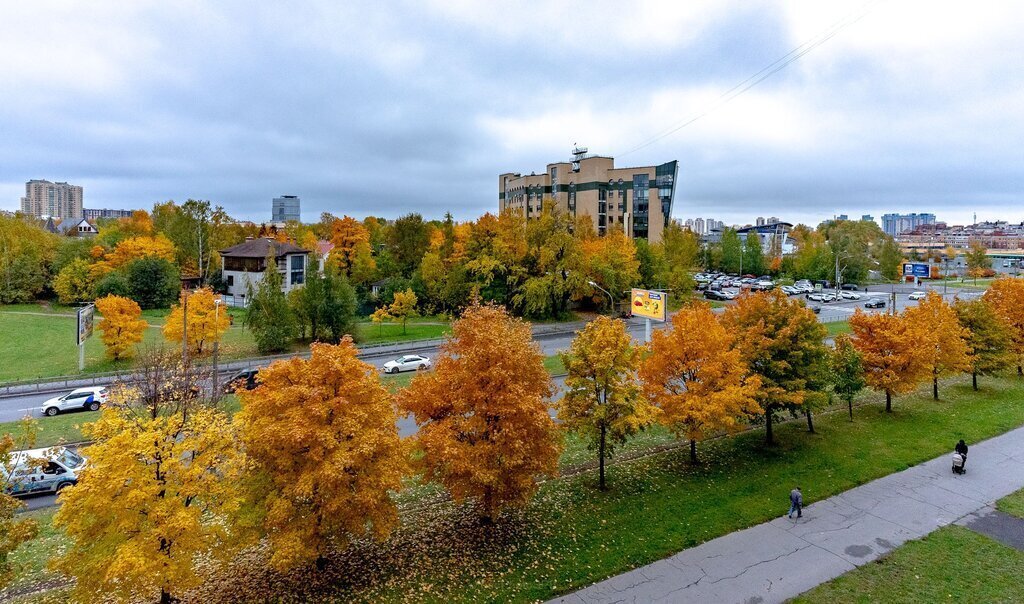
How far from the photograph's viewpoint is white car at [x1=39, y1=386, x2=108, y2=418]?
26.5 m

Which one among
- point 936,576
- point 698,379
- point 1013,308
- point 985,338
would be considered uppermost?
point 1013,308

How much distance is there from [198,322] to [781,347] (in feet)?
116

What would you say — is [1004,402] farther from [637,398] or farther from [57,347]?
[57,347]

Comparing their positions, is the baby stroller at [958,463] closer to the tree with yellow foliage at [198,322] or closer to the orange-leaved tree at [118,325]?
the tree with yellow foliage at [198,322]

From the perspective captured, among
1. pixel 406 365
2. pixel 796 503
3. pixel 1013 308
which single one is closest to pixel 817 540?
pixel 796 503

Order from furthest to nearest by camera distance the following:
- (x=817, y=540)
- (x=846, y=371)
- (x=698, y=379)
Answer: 1. (x=846, y=371)
2. (x=698, y=379)
3. (x=817, y=540)

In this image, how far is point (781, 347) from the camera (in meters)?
21.1

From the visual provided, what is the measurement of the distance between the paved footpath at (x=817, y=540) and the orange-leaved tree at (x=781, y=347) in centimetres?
386

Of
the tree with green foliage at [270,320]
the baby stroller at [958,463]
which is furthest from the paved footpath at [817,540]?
the tree with green foliage at [270,320]

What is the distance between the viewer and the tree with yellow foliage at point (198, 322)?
3550cm

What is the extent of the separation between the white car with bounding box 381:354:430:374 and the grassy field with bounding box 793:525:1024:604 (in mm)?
25985

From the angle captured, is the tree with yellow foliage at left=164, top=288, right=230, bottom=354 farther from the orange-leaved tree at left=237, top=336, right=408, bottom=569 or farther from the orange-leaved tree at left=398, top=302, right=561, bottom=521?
the orange-leaved tree at left=398, top=302, right=561, bottom=521

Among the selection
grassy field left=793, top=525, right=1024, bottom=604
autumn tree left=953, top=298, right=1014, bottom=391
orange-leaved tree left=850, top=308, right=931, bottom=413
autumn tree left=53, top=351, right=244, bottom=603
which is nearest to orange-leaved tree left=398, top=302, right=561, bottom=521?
autumn tree left=53, top=351, right=244, bottom=603

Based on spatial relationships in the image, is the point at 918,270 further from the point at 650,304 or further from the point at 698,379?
the point at 698,379
